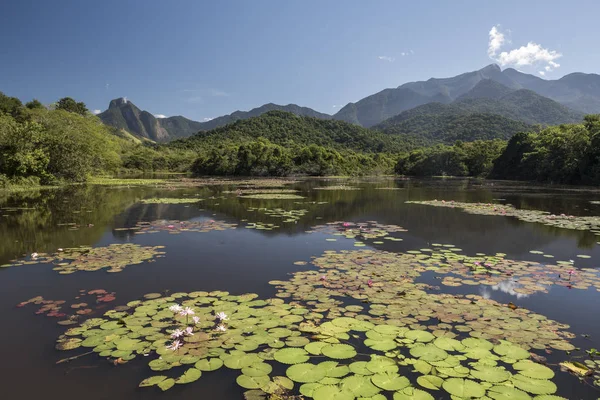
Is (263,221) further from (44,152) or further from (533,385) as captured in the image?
(44,152)

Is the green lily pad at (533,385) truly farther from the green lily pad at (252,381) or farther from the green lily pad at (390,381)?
the green lily pad at (252,381)

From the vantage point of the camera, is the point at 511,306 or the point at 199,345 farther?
the point at 511,306

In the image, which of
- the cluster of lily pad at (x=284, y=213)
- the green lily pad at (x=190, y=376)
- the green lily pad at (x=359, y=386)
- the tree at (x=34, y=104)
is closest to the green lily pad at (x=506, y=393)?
the green lily pad at (x=359, y=386)

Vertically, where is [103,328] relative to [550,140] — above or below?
below

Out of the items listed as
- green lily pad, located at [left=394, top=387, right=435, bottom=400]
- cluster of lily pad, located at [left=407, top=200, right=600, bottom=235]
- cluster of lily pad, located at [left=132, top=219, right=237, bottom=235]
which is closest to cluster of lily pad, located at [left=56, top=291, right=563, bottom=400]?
green lily pad, located at [left=394, top=387, right=435, bottom=400]

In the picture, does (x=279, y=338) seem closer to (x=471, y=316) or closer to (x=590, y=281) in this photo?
(x=471, y=316)

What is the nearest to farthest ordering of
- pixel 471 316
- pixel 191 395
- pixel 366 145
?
pixel 191 395
pixel 471 316
pixel 366 145

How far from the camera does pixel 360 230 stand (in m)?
10.4

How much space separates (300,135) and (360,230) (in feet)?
306

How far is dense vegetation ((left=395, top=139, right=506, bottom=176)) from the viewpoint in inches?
2618

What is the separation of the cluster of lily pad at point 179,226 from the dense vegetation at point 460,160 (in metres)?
64.5

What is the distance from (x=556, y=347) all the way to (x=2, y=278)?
7.97 meters

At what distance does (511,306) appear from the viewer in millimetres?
4641

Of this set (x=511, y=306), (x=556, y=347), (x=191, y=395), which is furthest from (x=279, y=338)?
(x=511, y=306)
